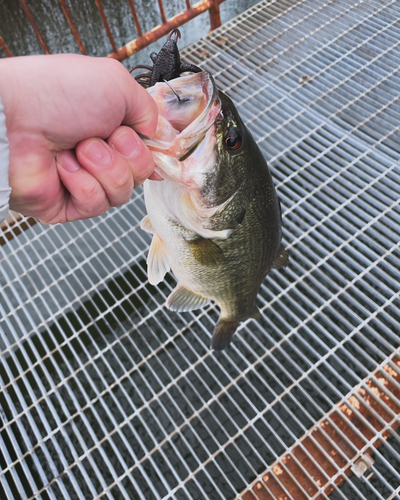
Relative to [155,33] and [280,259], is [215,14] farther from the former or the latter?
[280,259]

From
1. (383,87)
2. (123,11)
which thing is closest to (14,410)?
(383,87)

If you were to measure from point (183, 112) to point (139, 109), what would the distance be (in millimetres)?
180

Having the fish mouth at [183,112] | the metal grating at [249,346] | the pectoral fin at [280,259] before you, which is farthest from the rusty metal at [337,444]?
the fish mouth at [183,112]

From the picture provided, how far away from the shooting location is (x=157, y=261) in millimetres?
1643

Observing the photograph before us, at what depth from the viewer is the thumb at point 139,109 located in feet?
2.97

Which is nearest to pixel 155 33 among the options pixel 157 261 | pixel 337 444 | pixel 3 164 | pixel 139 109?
pixel 157 261

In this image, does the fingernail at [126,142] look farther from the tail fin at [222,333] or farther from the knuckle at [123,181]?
the tail fin at [222,333]

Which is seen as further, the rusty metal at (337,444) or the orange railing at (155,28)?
the orange railing at (155,28)

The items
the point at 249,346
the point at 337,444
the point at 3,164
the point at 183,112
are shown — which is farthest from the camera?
the point at 249,346

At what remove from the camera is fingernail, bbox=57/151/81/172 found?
960 millimetres

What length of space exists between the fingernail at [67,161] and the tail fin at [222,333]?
1120 mm

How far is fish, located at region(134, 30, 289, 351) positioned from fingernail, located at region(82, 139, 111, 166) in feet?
0.45

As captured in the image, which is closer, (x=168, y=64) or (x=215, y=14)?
(x=168, y=64)

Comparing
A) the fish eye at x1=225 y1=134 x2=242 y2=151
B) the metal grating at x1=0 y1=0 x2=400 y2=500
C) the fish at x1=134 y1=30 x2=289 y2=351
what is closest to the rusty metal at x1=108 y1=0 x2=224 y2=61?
the metal grating at x1=0 y1=0 x2=400 y2=500
